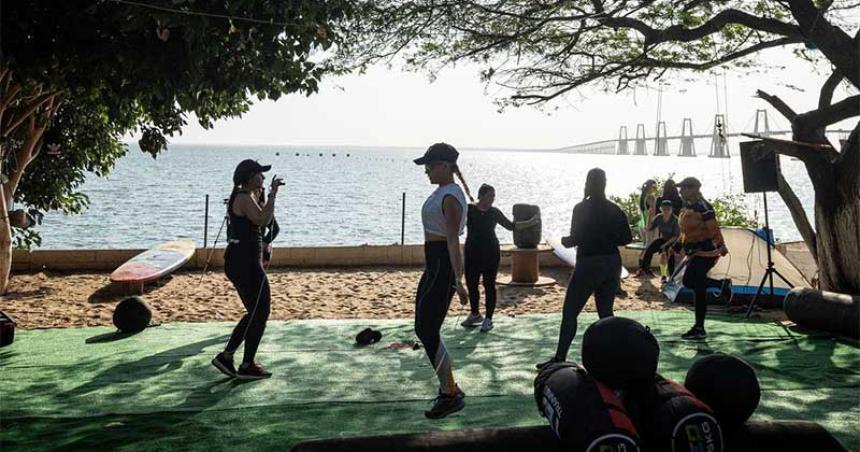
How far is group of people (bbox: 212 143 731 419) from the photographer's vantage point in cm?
521

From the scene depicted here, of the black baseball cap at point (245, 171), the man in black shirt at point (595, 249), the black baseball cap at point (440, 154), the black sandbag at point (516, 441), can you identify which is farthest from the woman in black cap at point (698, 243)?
the black baseball cap at point (245, 171)

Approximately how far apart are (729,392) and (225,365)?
429 centimetres

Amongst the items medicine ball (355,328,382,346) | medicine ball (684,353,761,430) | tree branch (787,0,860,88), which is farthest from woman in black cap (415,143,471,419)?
tree branch (787,0,860,88)

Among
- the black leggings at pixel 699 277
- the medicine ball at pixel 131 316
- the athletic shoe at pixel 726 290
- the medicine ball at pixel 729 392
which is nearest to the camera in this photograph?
the medicine ball at pixel 729 392

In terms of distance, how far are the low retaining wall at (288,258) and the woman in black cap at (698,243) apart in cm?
721

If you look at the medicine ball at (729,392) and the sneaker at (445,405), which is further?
the sneaker at (445,405)

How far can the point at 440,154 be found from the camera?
5.43 meters

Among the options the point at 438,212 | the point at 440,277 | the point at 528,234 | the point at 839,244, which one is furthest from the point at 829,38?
the point at 440,277

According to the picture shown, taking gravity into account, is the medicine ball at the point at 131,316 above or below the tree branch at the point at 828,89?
below

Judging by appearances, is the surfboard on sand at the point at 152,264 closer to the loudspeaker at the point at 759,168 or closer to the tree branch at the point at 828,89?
the loudspeaker at the point at 759,168

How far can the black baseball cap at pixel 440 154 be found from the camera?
541 centimetres

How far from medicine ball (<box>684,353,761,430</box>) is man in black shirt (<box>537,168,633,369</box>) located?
2353 millimetres

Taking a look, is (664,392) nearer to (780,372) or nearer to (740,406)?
(740,406)

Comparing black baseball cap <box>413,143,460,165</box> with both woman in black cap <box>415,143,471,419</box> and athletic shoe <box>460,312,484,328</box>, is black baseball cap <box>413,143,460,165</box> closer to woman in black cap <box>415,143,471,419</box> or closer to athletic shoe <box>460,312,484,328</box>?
woman in black cap <box>415,143,471,419</box>
